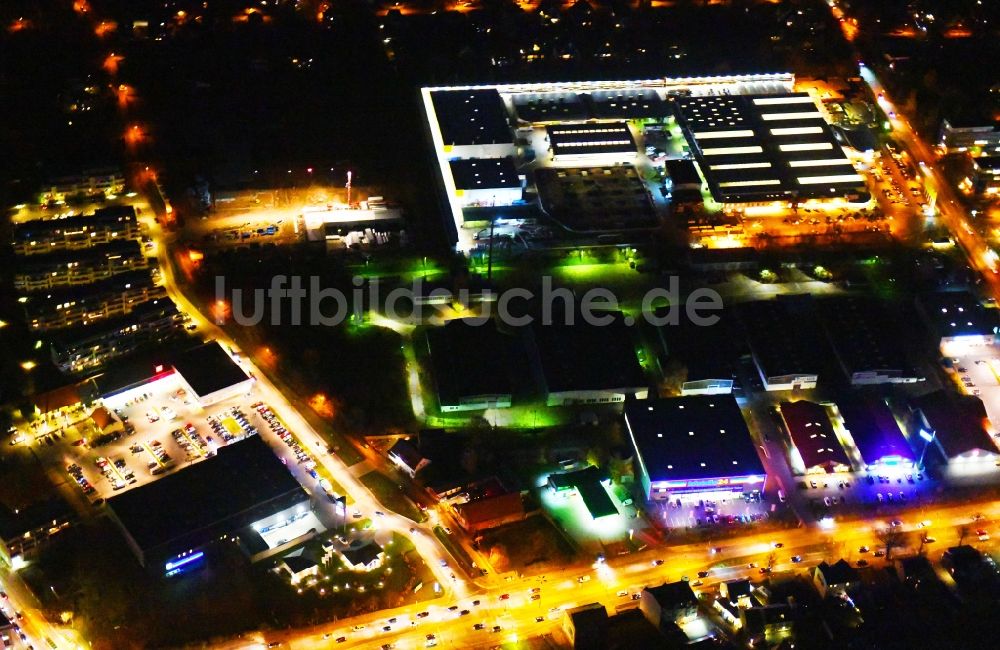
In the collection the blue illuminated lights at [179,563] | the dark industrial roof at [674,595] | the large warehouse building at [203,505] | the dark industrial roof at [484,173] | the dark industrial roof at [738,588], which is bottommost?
the dark industrial roof at [738,588]

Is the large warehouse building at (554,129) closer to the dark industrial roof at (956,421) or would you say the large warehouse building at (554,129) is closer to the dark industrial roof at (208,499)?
the dark industrial roof at (956,421)

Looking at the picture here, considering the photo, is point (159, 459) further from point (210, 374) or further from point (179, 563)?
point (179, 563)

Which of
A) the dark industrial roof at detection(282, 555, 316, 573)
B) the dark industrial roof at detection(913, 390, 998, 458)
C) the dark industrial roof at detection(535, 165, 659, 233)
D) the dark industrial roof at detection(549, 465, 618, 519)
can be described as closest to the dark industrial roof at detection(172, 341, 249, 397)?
the dark industrial roof at detection(282, 555, 316, 573)

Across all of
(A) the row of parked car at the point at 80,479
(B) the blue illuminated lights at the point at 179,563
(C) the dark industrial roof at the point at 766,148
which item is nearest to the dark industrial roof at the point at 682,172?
(C) the dark industrial roof at the point at 766,148

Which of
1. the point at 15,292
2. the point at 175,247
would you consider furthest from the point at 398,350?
the point at 15,292

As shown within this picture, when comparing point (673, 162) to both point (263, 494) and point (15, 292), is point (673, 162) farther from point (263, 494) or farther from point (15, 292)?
point (15, 292)

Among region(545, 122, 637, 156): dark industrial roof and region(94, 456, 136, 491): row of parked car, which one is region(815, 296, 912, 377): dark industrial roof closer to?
region(545, 122, 637, 156): dark industrial roof
